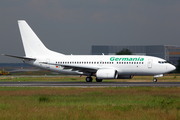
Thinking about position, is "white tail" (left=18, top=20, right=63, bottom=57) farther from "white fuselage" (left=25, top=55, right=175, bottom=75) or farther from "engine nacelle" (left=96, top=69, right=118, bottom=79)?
"engine nacelle" (left=96, top=69, right=118, bottom=79)

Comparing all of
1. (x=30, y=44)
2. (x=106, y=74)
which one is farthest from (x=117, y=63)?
(x=30, y=44)

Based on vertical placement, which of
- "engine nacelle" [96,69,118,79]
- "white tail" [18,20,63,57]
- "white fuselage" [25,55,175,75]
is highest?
"white tail" [18,20,63,57]

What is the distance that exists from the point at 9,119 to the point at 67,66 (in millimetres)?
27719

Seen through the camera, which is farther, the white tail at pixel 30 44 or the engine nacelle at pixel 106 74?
the white tail at pixel 30 44

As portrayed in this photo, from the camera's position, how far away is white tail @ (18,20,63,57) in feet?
144

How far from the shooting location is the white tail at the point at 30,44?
44000 mm

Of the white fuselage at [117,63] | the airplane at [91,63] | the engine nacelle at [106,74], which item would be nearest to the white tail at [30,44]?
the airplane at [91,63]

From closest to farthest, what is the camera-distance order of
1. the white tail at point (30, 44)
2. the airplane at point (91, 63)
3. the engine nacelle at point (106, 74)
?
1. the engine nacelle at point (106, 74)
2. the airplane at point (91, 63)
3. the white tail at point (30, 44)

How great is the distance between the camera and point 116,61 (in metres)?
40.2

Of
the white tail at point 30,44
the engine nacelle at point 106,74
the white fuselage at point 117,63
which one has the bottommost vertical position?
the engine nacelle at point 106,74

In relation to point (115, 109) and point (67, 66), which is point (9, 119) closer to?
point (115, 109)

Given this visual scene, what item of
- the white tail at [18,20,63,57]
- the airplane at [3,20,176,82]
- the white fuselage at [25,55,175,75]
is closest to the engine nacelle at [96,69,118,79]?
the airplane at [3,20,176,82]

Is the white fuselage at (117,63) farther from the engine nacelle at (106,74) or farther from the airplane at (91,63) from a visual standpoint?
the engine nacelle at (106,74)

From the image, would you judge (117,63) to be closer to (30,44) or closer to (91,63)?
(91,63)
